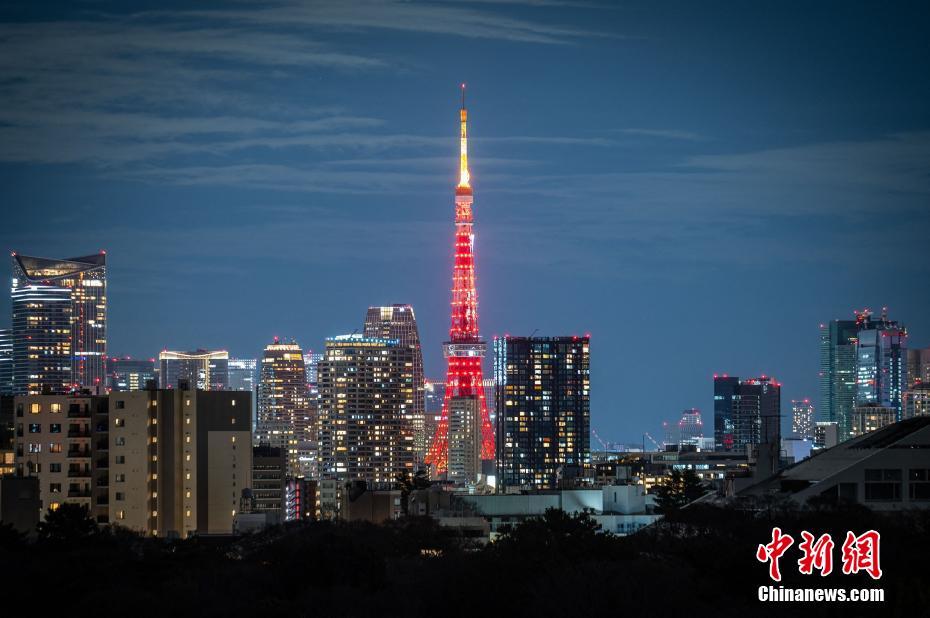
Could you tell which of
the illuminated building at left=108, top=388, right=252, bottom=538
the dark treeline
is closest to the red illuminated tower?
the illuminated building at left=108, top=388, right=252, bottom=538

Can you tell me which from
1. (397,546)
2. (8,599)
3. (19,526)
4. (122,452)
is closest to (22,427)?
(122,452)

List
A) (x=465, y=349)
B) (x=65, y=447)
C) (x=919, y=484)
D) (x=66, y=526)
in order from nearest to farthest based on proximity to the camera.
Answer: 1. (x=919, y=484)
2. (x=66, y=526)
3. (x=65, y=447)
4. (x=465, y=349)

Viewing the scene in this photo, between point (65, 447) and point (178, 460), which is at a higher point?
point (65, 447)

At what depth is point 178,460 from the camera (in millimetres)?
75562

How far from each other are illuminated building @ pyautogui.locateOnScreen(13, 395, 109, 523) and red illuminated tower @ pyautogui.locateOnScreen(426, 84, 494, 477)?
113 meters

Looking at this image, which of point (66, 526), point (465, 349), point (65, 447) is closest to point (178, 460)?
point (65, 447)

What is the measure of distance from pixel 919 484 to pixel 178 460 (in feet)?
117

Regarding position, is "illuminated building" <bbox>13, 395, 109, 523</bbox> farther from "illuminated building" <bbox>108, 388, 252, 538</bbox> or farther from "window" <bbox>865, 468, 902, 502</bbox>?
"window" <bbox>865, 468, 902, 502</bbox>

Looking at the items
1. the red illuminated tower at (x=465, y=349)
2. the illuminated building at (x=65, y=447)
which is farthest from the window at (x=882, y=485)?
the red illuminated tower at (x=465, y=349)

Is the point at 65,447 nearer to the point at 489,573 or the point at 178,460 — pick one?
the point at 178,460

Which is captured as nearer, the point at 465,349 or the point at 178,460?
the point at 178,460

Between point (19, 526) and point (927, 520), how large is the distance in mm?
33551

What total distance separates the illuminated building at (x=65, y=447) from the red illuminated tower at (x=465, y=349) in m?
113

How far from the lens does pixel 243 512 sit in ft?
254
